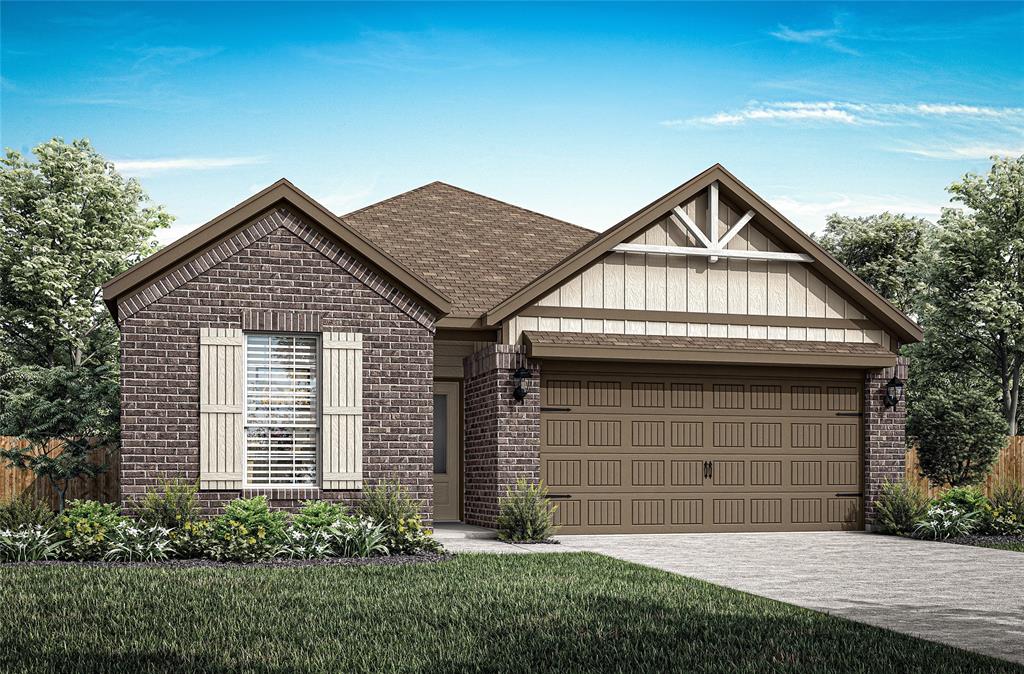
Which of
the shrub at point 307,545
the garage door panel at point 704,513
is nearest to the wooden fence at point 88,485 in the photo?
the shrub at point 307,545

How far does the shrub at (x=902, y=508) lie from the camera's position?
17.9 metres

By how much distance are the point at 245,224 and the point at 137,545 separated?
183 inches

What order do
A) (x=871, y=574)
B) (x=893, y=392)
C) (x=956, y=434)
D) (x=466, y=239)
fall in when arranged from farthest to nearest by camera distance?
1. (x=466, y=239)
2. (x=956, y=434)
3. (x=893, y=392)
4. (x=871, y=574)

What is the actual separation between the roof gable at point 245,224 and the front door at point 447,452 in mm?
3785

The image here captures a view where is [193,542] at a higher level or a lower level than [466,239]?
lower

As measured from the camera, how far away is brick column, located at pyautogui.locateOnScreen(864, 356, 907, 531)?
18.7 metres

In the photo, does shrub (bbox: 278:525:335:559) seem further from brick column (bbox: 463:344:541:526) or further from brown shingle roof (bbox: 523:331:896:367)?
brown shingle roof (bbox: 523:331:896:367)

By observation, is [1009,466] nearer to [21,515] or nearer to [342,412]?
[342,412]

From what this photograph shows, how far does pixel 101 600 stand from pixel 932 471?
53.2 feet

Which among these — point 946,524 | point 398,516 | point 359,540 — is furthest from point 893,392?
point 359,540

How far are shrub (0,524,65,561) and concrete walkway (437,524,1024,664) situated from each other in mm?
4999

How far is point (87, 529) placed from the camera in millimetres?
13008

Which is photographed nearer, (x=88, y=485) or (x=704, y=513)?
(x=704, y=513)

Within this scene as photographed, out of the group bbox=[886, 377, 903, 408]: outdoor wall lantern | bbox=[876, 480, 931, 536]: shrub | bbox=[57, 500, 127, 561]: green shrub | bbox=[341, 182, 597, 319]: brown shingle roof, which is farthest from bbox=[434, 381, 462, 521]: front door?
bbox=[886, 377, 903, 408]: outdoor wall lantern
